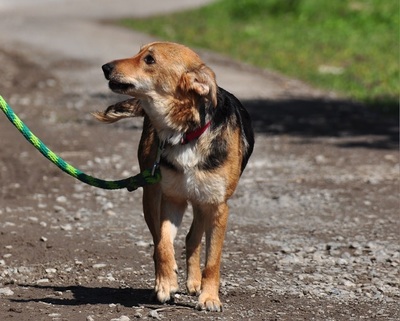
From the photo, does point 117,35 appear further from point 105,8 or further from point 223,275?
point 223,275

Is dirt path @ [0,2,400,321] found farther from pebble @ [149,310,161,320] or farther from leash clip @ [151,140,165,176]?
leash clip @ [151,140,165,176]

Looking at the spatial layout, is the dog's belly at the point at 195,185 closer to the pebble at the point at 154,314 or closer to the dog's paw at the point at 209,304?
the dog's paw at the point at 209,304

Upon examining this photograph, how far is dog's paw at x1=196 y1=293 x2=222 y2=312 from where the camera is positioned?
19.9 feet

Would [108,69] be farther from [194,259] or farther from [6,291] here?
[6,291]

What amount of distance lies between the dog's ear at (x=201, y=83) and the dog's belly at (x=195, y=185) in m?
0.43

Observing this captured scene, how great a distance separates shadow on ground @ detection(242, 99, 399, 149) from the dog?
574 centimetres

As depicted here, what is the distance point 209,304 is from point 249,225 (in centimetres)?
241

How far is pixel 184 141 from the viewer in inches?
237

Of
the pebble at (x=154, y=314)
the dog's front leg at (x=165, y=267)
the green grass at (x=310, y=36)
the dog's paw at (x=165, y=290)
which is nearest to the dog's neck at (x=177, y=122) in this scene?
the dog's front leg at (x=165, y=267)

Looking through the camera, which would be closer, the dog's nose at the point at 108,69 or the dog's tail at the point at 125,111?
the dog's nose at the point at 108,69

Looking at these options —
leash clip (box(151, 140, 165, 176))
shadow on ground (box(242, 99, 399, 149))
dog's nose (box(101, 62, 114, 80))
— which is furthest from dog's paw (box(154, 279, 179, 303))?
shadow on ground (box(242, 99, 399, 149))

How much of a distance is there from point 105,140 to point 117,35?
11358 millimetres

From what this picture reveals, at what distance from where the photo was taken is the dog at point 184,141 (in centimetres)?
595

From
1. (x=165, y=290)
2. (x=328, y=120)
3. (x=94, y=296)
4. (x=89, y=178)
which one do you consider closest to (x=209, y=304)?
(x=165, y=290)
